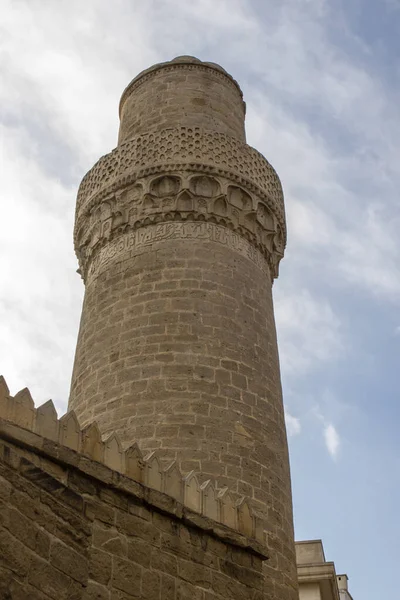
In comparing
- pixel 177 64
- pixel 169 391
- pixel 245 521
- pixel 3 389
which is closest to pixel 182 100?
pixel 177 64

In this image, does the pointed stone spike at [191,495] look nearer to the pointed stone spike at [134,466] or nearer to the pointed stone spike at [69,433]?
the pointed stone spike at [134,466]

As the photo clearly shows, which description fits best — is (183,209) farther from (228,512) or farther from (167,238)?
(228,512)

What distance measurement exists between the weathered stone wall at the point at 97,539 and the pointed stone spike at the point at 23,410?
0.39ft

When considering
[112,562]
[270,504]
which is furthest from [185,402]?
[112,562]

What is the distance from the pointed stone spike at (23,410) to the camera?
16.0 feet

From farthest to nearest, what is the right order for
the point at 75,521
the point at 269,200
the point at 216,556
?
the point at 269,200, the point at 216,556, the point at 75,521

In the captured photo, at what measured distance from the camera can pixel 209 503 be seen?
Result: 583 centimetres

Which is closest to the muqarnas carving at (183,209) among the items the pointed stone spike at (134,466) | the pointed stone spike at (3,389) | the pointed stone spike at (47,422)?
the pointed stone spike at (134,466)

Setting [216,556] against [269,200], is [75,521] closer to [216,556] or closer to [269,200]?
[216,556]

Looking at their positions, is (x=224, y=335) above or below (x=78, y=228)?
below

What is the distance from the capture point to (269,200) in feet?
37.0

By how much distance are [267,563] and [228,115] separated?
21.9ft

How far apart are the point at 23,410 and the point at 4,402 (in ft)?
0.50

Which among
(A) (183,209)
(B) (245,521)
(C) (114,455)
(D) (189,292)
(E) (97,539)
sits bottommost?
(E) (97,539)
